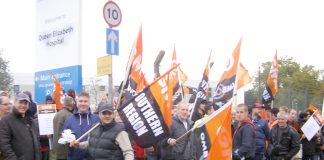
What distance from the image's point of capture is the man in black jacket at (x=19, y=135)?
6.33 m

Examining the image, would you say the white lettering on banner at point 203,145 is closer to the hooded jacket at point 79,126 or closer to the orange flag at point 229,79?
the hooded jacket at point 79,126

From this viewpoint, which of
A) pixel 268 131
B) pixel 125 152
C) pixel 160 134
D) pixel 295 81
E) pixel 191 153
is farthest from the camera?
pixel 295 81

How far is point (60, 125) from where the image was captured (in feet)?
26.9

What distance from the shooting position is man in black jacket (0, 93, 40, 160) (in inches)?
249

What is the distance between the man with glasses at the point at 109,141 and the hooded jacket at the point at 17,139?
3.59 feet

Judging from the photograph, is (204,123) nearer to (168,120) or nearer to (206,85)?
(168,120)

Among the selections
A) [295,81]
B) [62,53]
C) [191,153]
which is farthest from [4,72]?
[191,153]

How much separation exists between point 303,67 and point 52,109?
47830 millimetres

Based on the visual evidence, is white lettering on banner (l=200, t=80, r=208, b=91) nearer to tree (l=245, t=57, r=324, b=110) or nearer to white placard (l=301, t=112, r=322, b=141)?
white placard (l=301, t=112, r=322, b=141)

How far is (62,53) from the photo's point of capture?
35.1 feet

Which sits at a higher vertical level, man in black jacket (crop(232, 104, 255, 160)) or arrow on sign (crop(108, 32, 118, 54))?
arrow on sign (crop(108, 32, 118, 54))

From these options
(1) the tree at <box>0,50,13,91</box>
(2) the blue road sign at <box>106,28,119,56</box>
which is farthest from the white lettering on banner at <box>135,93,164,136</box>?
(1) the tree at <box>0,50,13,91</box>

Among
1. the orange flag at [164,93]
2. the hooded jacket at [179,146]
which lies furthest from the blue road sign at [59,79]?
the orange flag at [164,93]

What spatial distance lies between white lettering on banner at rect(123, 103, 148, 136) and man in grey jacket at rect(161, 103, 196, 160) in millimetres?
1604
